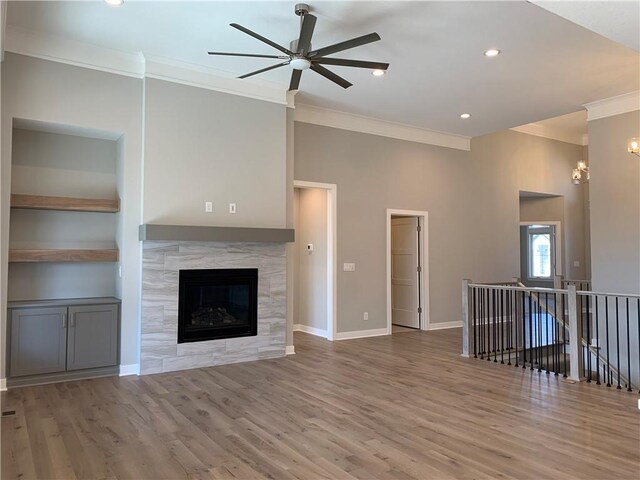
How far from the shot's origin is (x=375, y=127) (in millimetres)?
7738

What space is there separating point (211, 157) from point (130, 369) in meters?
2.66

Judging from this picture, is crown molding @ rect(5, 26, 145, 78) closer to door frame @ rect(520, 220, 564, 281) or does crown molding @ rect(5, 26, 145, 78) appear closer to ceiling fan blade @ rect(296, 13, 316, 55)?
ceiling fan blade @ rect(296, 13, 316, 55)

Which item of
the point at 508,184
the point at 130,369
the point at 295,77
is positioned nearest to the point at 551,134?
the point at 508,184

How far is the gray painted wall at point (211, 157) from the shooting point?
5.28 m

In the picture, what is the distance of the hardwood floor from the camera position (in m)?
2.85

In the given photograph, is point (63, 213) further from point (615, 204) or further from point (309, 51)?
point (615, 204)

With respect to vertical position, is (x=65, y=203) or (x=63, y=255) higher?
(x=65, y=203)

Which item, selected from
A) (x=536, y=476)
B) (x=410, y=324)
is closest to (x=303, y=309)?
(x=410, y=324)

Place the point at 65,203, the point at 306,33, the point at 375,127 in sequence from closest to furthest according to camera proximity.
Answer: the point at 306,33 → the point at 65,203 → the point at 375,127

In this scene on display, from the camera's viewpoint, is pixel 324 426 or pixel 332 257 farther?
pixel 332 257

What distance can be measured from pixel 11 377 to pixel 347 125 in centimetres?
562

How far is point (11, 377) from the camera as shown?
457cm

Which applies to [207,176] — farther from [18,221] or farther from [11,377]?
[11,377]

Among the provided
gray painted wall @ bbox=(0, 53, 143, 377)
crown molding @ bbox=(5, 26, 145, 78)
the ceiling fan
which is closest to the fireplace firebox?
gray painted wall @ bbox=(0, 53, 143, 377)
